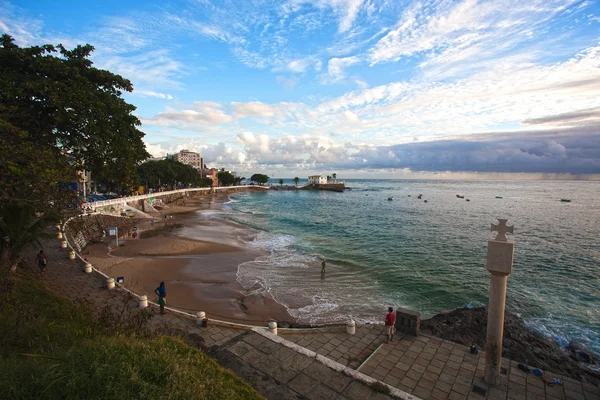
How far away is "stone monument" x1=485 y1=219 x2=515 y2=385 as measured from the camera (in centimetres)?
756

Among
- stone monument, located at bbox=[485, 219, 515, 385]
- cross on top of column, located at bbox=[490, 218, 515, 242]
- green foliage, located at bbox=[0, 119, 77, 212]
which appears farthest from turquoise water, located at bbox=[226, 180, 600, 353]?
green foliage, located at bbox=[0, 119, 77, 212]

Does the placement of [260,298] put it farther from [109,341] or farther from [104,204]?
[104,204]

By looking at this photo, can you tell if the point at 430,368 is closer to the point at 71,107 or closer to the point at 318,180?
the point at 71,107

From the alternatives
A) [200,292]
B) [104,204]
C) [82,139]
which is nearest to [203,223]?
[104,204]

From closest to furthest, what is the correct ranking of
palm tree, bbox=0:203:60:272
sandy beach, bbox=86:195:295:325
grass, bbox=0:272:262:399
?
1. grass, bbox=0:272:262:399
2. palm tree, bbox=0:203:60:272
3. sandy beach, bbox=86:195:295:325

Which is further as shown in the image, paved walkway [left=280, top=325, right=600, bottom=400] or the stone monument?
paved walkway [left=280, top=325, right=600, bottom=400]

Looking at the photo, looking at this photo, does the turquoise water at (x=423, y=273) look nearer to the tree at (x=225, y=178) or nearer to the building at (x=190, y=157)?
the tree at (x=225, y=178)

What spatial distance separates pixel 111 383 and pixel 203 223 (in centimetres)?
3729

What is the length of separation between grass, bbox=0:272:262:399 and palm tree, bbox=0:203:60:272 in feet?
19.6

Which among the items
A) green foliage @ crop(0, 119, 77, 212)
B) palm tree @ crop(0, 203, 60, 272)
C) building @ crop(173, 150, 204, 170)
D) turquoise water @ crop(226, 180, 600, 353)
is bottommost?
turquoise water @ crop(226, 180, 600, 353)

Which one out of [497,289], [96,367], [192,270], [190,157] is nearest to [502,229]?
[497,289]

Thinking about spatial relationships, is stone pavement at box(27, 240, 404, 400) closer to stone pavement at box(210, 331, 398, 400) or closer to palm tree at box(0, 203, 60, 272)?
stone pavement at box(210, 331, 398, 400)

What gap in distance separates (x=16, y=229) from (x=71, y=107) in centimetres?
504

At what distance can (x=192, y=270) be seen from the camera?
20.1m
